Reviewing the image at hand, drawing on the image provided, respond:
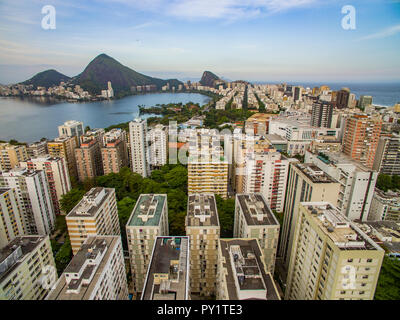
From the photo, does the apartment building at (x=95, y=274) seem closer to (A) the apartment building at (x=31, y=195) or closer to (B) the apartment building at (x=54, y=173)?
(A) the apartment building at (x=31, y=195)

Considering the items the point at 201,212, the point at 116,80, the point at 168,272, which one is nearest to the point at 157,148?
the point at 201,212

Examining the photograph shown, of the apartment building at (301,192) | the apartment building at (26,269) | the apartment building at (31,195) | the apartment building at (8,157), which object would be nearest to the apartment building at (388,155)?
the apartment building at (301,192)

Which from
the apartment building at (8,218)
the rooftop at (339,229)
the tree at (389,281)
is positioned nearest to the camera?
the rooftop at (339,229)

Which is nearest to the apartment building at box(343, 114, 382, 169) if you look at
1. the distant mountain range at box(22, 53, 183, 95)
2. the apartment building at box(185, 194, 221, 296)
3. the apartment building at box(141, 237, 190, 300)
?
the apartment building at box(185, 194, 221, 296)

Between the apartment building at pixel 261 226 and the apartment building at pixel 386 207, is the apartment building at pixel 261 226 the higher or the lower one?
the higher one

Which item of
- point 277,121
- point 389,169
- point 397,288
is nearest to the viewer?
point 397,288

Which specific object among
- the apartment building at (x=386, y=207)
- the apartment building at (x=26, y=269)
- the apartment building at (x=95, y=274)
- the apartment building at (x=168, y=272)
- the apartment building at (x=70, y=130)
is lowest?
the apartment building at (x=386, y=207)

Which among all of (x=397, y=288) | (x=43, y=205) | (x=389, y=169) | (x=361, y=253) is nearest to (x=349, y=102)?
(x=389, y=169)

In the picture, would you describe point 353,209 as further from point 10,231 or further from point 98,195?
point 10,231
